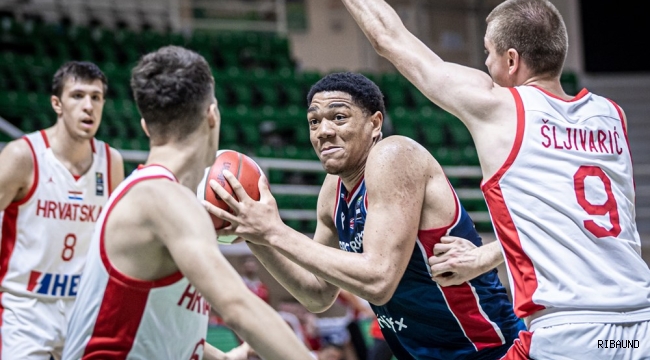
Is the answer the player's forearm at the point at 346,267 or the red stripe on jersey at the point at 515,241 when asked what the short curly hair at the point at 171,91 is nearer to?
the player's forearm at the point at 346,267

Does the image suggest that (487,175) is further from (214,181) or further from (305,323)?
(305,323)

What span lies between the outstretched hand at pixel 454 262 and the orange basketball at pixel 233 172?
79 cm

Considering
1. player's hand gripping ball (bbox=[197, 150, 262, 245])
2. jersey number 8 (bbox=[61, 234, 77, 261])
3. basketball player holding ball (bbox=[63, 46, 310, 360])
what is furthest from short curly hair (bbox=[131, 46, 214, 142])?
jersey number 8 (bbox=[61, 234, 77, 261])

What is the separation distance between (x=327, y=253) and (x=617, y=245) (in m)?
1.05

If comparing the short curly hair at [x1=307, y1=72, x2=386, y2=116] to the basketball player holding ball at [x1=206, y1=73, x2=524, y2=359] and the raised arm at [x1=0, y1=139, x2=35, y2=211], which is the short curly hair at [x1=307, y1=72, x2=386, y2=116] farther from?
the raised arm at [x1=0, y1=139, x2=35, y2=211]

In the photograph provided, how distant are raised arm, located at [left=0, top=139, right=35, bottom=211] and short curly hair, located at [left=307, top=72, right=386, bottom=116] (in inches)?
86.9

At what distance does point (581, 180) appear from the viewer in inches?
113

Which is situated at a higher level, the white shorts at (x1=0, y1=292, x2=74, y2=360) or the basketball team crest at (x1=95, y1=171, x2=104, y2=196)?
the basketball team crest at (x1=95, y1=171, x2=104, y2=196)

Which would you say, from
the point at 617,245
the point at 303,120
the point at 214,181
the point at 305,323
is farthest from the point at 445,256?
the point at 303,120

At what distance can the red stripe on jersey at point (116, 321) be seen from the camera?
8.59 ft

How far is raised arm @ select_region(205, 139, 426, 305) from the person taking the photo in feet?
10.1

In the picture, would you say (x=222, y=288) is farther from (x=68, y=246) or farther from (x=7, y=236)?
(x=7, y=236)

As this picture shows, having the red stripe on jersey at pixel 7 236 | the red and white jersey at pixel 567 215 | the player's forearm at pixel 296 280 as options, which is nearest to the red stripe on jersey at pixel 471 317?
the red and white jersey at pixel 567 215

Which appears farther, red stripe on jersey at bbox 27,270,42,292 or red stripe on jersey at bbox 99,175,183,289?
red stripe on jersey at bbox 27,270,42,292
